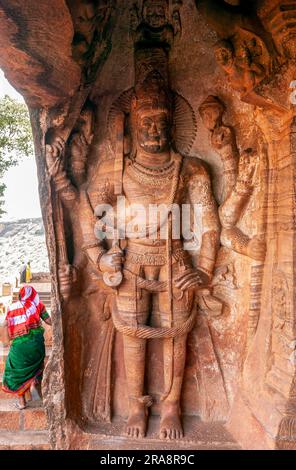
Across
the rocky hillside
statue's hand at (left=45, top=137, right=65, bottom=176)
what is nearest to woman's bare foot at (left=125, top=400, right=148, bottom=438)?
statue's hand at (left=45, top=137, right=65, bottom=176)

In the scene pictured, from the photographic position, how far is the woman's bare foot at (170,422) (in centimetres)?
269

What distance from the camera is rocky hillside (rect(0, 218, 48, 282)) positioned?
12.6 metres

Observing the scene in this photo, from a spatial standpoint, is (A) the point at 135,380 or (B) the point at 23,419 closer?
(A) the point at 135,380

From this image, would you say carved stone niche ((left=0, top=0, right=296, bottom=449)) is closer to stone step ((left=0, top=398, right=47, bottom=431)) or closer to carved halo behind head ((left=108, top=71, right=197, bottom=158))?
carved halo behind head ((left=108, top=71, right=197, bottom=158))

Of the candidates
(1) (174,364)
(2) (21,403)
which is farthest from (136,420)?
(2) (21,403)

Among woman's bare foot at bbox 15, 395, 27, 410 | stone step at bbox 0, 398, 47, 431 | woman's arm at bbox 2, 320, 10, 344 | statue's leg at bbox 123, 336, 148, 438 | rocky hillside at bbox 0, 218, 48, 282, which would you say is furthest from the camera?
rocky hillside at bbox 0, 218, 48, 282

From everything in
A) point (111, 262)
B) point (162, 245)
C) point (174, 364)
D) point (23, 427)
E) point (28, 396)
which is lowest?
point (23, 427)

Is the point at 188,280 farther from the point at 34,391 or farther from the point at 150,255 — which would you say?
the point at 34,391

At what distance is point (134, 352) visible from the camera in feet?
9.08

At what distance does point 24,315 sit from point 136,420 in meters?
1.65

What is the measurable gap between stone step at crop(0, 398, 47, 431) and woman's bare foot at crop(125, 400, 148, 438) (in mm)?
999

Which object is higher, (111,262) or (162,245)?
(162,245)

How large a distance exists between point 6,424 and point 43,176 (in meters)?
2.35

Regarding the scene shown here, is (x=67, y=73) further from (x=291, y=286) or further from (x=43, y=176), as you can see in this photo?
(x=291, y=286)
